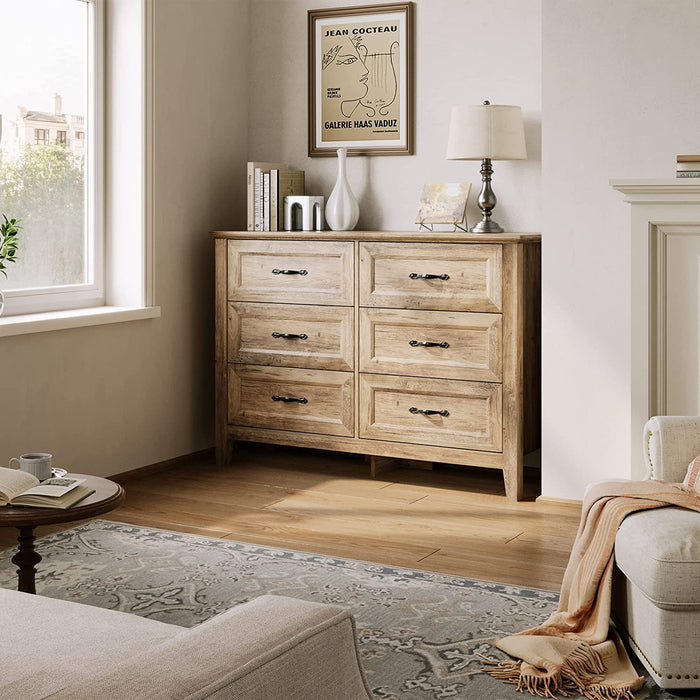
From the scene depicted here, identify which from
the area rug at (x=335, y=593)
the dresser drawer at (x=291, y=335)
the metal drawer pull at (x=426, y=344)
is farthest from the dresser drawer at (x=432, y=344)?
the area rug at (x=335, y=593)

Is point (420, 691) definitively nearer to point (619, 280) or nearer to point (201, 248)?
point (619, 280)

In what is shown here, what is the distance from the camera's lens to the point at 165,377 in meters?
4.85

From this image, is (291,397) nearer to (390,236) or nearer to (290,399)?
(290,399)

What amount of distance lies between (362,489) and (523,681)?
6.55 feet

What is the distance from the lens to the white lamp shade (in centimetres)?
435

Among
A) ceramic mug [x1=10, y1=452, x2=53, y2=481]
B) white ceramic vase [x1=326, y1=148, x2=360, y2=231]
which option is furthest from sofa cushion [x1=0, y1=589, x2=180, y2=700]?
white ceramic vase [x1=326, y1=148, x2=360, y2=231]

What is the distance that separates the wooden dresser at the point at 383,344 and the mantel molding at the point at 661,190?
70 cm

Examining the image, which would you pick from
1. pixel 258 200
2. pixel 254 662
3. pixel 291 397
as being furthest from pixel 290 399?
pixel 254 662

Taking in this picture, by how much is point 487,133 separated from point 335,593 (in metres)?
2.15

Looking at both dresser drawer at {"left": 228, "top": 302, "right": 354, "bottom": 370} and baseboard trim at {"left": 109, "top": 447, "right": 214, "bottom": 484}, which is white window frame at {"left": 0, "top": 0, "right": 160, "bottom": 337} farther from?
baseboard trim at {"left": 109, "top": 447, "right": 214, "bottom": 484}

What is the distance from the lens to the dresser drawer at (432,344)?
4254mm

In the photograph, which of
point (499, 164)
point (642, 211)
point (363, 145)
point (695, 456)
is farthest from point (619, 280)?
point (363, 145)

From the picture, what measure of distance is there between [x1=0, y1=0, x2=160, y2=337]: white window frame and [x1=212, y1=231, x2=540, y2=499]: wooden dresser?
0.40 metres

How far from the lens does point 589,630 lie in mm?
2674
